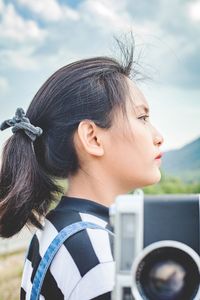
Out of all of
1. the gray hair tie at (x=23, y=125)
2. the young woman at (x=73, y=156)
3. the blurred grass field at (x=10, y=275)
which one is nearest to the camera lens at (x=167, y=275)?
the young woman at (x=73, y=156)

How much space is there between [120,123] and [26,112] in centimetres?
20

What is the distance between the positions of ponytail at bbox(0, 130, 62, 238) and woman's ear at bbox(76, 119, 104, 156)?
4.2 inches

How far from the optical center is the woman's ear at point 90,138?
1.05 meters

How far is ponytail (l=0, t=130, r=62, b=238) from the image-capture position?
3.64 ft

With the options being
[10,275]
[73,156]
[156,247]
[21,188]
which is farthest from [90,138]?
[10,275]

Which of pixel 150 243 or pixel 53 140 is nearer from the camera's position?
pixel 150 243

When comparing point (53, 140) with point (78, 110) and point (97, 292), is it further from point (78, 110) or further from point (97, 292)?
point (97, 292)

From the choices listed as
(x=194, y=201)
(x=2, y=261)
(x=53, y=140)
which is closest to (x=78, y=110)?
(x=53, y=140)

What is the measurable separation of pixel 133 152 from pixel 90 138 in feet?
0.25

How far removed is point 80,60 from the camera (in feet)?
3.82

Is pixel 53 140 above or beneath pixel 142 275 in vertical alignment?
above

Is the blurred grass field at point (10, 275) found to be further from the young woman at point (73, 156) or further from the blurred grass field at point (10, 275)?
the young woman at point (73, 156)

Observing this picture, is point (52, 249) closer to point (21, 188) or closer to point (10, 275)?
point (21, 188)

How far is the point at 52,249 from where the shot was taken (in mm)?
972
